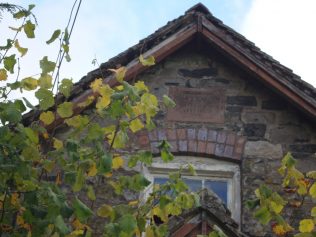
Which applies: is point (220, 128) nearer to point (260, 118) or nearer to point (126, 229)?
point (260, 118)

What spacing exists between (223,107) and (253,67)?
0.55 m

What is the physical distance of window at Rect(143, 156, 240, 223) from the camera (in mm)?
5891

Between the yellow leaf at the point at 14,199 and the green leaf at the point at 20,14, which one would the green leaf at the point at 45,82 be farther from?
the yellow leaf at the point at 14,199

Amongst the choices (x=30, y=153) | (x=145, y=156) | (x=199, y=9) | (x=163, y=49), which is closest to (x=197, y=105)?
(x=163, y=49)

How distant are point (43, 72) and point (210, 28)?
10.7 feet

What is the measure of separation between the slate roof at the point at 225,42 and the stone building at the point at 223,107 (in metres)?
0.01

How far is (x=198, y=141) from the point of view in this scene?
5.99 meters

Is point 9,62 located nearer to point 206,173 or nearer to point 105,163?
point 105,163

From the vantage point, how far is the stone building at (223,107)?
5.88 m

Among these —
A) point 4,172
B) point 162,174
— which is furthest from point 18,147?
point 162,174

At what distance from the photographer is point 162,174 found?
598 cm

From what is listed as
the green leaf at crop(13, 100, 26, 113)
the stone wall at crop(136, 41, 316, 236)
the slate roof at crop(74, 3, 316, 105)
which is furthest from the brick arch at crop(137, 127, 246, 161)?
the green leaf at crop(13, 100, 26, 113)

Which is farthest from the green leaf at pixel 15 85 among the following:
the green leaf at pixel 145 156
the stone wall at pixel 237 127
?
the stone wall at pixel 237 127

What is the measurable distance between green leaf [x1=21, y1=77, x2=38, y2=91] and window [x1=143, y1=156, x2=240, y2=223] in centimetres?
263
